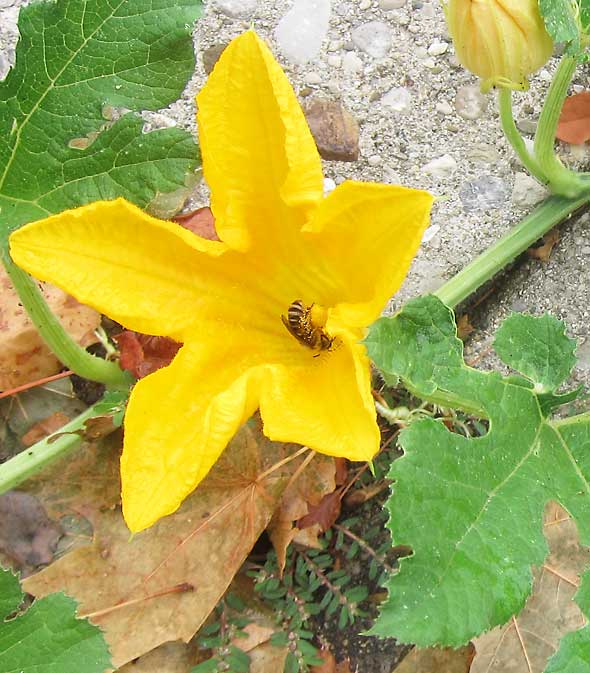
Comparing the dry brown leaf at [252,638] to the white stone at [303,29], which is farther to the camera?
the white stone at [303,29]

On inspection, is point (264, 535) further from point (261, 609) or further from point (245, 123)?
point (245, 123)

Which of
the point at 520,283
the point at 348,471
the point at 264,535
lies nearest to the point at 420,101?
the point at 520,283

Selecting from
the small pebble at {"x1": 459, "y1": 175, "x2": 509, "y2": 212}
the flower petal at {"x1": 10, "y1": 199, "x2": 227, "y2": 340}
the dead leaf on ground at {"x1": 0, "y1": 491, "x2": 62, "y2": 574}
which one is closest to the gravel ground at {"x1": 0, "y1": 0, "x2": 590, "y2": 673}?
the small pebble at {"x1": 459, "y1": 175, "x2": 509, "y2": 212}

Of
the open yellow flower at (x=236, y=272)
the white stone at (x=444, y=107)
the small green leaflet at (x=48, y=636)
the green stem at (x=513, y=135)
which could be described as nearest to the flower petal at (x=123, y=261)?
the open yellow flower at (x=236, y=272)

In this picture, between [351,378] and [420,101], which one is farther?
[420,101]

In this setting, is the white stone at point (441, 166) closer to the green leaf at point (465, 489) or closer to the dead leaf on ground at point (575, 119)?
the dead leaf on ground at point (575, 119)

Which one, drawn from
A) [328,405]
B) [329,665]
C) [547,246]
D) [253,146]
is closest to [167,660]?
[329,665]
